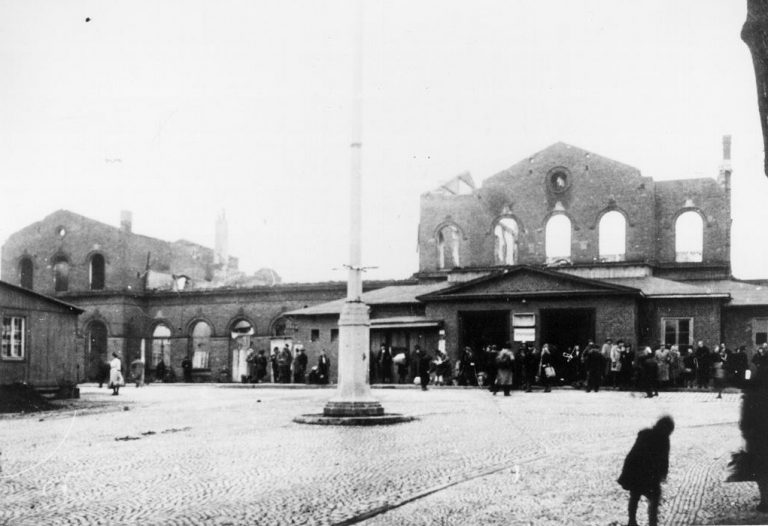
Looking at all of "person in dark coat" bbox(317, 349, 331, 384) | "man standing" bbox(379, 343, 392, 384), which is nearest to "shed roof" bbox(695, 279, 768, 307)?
"man standing" bbox(379, 343, 392, 384)

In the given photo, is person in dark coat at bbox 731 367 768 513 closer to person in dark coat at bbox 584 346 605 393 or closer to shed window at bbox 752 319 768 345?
person in dark coat at bbox 584 346 605 393

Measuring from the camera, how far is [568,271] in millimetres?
39656

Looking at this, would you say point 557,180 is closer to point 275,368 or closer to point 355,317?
point 275,368

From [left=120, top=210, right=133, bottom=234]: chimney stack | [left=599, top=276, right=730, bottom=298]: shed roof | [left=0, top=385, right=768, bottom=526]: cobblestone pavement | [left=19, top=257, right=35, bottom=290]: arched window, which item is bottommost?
[left=0, top=385, right=768, bottom=526]: cobblestone pavement

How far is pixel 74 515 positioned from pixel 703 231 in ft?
120

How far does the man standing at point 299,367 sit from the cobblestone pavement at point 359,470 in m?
20.7

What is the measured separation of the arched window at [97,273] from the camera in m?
48.7

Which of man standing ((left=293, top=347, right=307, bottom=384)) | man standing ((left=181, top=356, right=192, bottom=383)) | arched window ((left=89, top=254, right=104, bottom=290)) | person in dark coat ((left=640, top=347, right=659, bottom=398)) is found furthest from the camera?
arched window ((left=89, top=254, right=104, bottom=290))

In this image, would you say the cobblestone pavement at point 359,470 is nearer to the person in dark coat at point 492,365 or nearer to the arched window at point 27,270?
the person in dark coat at point 492,365

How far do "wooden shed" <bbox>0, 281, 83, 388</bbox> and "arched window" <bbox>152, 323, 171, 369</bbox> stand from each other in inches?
943

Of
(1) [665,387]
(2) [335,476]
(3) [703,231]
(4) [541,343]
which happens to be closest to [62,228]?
(4) [541,343]

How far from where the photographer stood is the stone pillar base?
1577 centimetres

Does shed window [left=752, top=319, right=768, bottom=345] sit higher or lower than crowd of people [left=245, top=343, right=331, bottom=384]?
higher

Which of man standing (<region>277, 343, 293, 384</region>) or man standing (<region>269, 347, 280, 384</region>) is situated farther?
man standing (<region>269, 347, 280, 384</region>)
